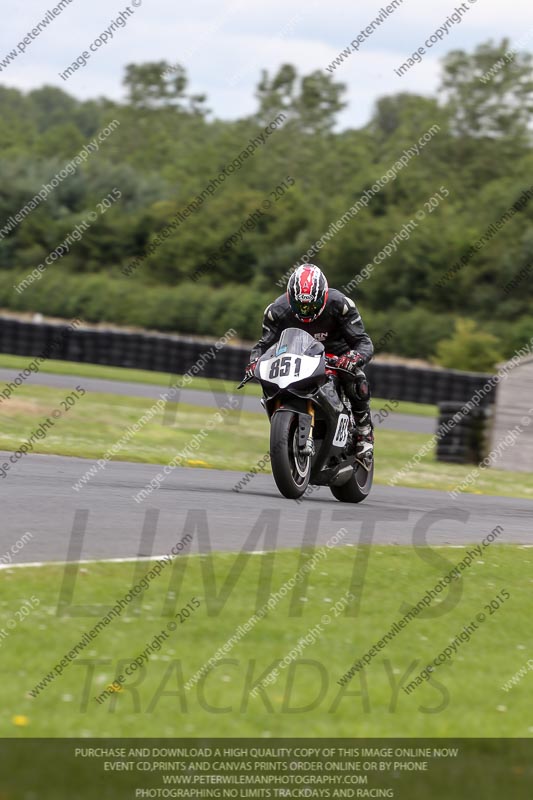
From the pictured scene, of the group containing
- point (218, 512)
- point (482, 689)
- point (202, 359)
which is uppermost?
point (482, 689)

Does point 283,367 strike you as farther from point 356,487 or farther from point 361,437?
point 356,487

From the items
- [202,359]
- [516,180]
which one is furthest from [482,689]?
[516,180]

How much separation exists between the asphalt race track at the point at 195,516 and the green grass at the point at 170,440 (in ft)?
7.81

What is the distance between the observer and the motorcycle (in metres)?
9.90

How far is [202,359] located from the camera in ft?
95.4

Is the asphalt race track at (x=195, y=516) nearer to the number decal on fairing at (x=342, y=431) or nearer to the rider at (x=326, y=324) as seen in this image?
the number decal on fairing at (x=342, y=431)

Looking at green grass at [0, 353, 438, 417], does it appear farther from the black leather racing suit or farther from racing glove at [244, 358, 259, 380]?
racing glove at [244, 358, 259, 380]

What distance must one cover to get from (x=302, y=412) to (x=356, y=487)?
63.0 inches

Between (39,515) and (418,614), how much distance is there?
272cm

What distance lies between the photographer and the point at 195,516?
29.3 ft

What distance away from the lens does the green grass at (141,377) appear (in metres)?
27.9

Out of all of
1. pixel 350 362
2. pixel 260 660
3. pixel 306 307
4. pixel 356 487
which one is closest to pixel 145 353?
pixel 356 487
